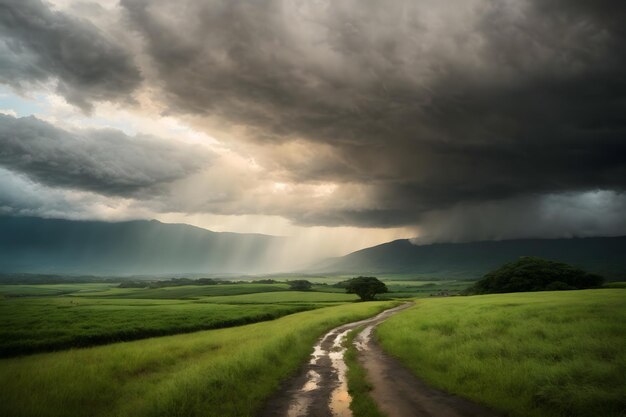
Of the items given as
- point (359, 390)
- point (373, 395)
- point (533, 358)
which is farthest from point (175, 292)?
point (533, 358)

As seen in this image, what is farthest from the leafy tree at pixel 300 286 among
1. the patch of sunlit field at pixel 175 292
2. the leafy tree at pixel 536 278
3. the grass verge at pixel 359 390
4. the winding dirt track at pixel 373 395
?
the winding dirt track at pixel 373 395

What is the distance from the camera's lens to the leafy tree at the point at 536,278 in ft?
335

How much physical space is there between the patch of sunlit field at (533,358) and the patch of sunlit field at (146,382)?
9.94 metres

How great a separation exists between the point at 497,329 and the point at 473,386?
12088 millimetres

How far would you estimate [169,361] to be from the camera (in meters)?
26.7

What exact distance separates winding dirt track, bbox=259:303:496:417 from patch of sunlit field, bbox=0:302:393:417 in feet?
3.78

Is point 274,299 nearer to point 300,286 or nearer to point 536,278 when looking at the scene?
point 300,286

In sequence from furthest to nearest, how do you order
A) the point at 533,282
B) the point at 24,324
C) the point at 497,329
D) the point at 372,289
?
the point at 372,289, the point at 533,282, the point at 24,324, the point at 497,329

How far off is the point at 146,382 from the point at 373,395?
12991mm

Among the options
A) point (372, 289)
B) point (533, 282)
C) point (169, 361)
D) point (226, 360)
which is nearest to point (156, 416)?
point (226, 360)

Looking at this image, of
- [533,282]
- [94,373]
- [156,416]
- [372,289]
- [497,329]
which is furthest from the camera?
[372,289]

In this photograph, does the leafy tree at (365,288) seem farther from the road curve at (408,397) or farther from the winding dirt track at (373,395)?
the road curve at (408,397)

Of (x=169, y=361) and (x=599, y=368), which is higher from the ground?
(x=599, y=368)

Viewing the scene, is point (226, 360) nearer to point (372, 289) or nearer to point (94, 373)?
point (94, 373)
